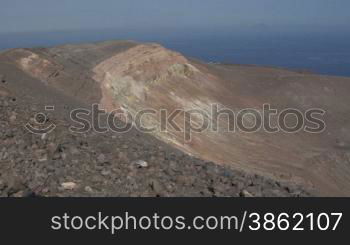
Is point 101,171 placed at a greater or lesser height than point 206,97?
greater

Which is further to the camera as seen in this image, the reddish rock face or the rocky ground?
the reddish rock face

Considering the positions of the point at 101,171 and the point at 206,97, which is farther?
the point at 206,97

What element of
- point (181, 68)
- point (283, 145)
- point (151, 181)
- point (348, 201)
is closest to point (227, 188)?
point (151, 181)

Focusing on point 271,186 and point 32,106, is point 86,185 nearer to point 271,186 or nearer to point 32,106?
point 271,186
